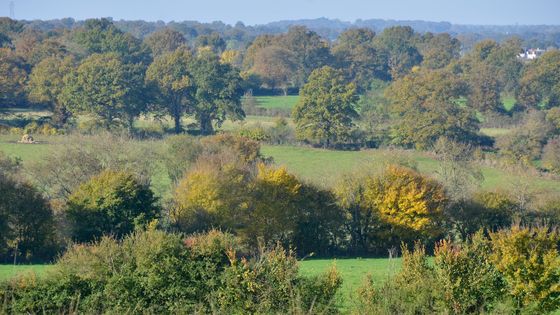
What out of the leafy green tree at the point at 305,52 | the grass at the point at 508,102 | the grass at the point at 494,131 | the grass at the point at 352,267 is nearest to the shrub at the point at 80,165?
the grass at the point at 352,267

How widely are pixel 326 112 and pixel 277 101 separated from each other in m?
22.5

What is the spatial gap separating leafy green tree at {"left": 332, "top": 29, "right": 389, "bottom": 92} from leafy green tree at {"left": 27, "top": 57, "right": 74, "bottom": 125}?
128ft

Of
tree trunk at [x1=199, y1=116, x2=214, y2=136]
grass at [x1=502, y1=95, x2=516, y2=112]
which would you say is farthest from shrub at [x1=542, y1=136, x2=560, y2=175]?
tree trunk at [x1=199, y1=116, x2=214, y2=136]

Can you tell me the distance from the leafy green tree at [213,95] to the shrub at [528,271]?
137 ft

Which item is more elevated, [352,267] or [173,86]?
[173,86]

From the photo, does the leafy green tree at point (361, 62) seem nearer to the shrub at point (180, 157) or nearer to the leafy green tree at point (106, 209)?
the shrub at point (180, 157)

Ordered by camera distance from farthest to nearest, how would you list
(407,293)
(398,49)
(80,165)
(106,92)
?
(398,49) < (106,92) < (80,165) < (407,293)

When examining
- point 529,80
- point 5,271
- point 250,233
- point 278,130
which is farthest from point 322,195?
point 529,80

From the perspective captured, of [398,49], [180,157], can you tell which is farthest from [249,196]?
[398,49]

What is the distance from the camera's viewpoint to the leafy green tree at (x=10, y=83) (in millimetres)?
60625

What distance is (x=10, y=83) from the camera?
60844 millimetres

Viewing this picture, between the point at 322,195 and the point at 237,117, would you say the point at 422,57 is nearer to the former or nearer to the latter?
the point at 237,117

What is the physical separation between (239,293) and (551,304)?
271 inches

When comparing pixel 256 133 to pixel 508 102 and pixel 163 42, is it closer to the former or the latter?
pixel 508 102
